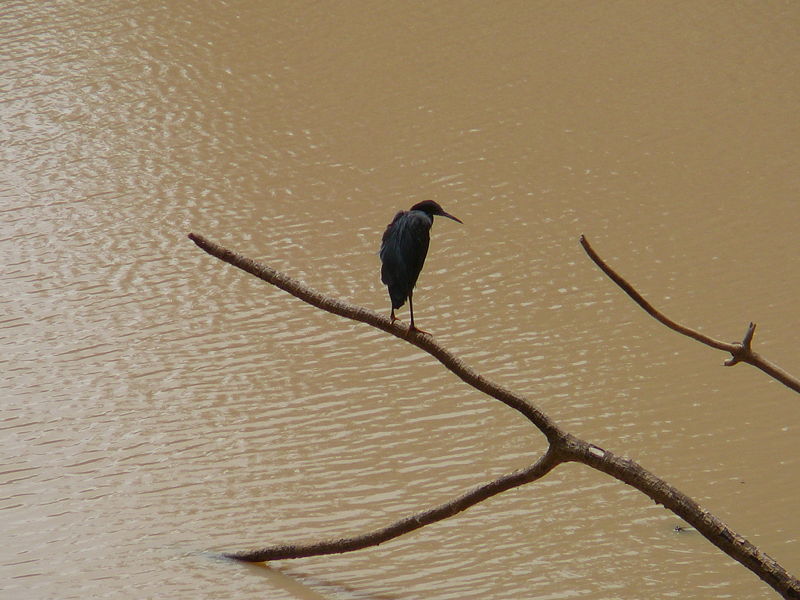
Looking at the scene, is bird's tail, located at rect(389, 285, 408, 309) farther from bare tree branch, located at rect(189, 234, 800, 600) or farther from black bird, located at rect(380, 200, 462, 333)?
bare tree branch, located at rect(189, 234, 800, 600)

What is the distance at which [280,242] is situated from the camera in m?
5.84

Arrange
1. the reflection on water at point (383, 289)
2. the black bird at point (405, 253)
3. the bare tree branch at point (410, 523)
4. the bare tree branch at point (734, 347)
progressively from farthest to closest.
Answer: the reflection on water at point (383, 289), the black bird at point (405, 253), the bare tree branch at point (410, 523), the bare tree branch at point (734, 347)

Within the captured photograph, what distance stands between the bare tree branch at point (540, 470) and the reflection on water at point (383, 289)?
0.34 meters

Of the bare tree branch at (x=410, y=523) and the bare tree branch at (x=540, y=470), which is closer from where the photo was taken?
the bare tree branch at (x=540, y=470)

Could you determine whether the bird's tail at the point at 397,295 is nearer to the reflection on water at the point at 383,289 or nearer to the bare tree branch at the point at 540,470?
the bare tree branch at the point at 540,470

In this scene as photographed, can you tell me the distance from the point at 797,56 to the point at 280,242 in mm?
4084

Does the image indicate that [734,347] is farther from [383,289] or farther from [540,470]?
[383,289]

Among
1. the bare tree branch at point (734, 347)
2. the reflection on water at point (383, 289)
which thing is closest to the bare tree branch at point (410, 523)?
the reflection on water at point (383, 289)

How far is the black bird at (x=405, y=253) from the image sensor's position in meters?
3.28

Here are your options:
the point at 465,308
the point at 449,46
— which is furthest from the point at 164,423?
the point at 449,46

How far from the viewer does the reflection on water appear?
12.3 feet

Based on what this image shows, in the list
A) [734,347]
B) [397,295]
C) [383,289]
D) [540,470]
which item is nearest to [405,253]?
[397,295]

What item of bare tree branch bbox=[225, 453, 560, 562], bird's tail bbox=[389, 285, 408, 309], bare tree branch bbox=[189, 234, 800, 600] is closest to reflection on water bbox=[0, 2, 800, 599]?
bare tree branch bbox=[225, 453, 560, 562]

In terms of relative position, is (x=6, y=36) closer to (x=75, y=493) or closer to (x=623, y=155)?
(x=623, y=155)
